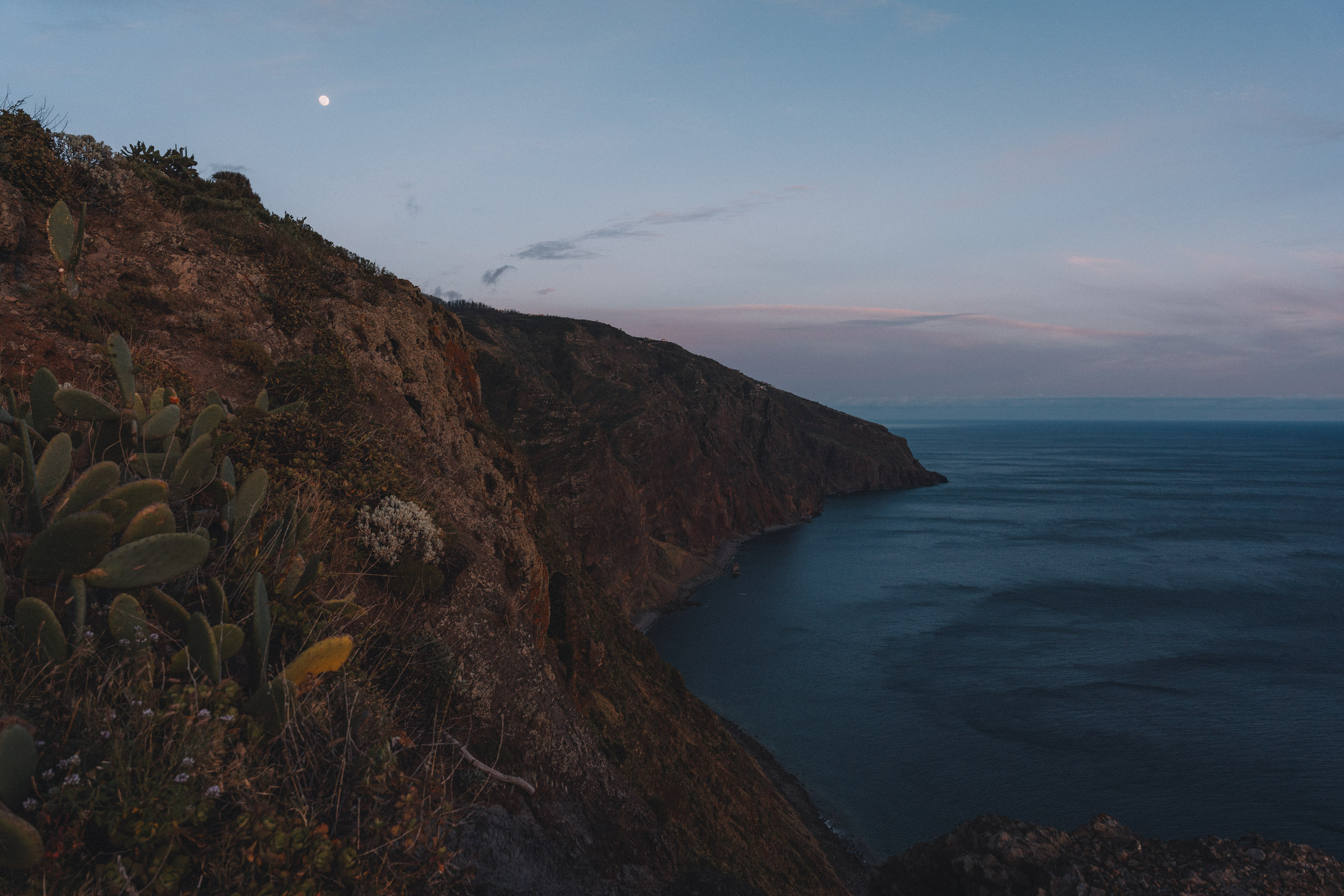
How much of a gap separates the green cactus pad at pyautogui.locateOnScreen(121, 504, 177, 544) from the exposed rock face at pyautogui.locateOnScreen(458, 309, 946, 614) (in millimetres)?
48725

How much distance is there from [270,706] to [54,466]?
3337mm

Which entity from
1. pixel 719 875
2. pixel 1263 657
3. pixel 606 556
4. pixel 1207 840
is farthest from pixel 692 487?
pixel 719 875

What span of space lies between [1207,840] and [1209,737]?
35.2 m

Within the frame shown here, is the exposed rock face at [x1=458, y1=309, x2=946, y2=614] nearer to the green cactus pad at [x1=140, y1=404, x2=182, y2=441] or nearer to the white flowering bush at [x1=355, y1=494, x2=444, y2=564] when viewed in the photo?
the white flowering bush at [x1=355, y1=494, x2=444, y2=564]

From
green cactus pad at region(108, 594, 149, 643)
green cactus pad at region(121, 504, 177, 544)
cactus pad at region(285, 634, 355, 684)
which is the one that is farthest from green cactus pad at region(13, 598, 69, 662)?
cactus pad at region(285, 634, 355, 684)

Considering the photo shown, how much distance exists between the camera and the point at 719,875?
9602mm

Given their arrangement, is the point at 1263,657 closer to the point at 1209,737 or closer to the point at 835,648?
the point at 1209,737

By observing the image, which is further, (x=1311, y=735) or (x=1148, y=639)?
(x=1148, y=639)

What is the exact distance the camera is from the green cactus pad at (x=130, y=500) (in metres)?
5.47

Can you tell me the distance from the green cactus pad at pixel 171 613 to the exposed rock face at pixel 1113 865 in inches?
704

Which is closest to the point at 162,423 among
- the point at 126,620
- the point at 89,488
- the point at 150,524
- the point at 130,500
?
the point at 89,488

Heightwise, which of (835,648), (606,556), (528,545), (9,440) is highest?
(9,440)

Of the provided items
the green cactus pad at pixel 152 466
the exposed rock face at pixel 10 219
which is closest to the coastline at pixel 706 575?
the exposed rock face at pixel 10 219

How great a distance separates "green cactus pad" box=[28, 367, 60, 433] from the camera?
7012 millimetres
